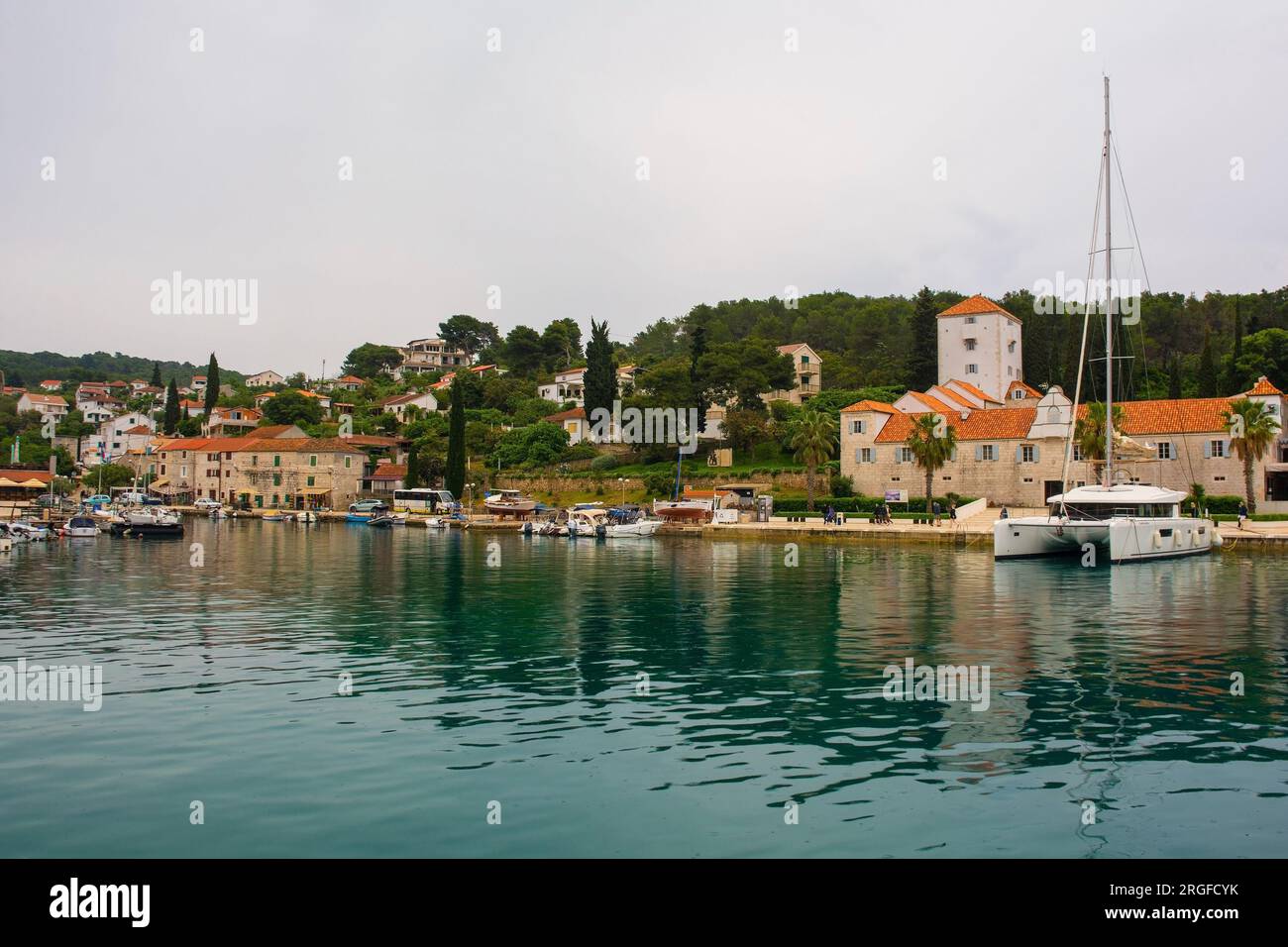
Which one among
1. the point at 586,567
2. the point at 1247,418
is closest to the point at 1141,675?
the point at 586,567

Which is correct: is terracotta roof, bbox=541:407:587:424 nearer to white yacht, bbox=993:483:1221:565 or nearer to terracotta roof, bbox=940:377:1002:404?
terracotta roof, bbox=940:377:1002:404

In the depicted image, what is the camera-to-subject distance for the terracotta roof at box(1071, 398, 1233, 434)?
64.1 meters

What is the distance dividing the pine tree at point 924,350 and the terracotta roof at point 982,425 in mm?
17967

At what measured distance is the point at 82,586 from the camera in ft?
118

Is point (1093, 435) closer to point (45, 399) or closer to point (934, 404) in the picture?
point (934, 404)

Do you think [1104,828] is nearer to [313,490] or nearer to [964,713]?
[964,713]

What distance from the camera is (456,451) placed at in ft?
307

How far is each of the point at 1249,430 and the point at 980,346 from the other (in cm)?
3270

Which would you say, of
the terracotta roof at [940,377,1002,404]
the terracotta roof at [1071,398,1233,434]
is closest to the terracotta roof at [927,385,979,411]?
the terracotta roof at [940,377,1002,404]

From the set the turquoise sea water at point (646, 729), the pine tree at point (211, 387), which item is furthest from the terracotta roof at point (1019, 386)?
the pine tree at point (211, 387)

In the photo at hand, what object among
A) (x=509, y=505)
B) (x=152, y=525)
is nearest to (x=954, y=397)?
(x=509, y=505)
